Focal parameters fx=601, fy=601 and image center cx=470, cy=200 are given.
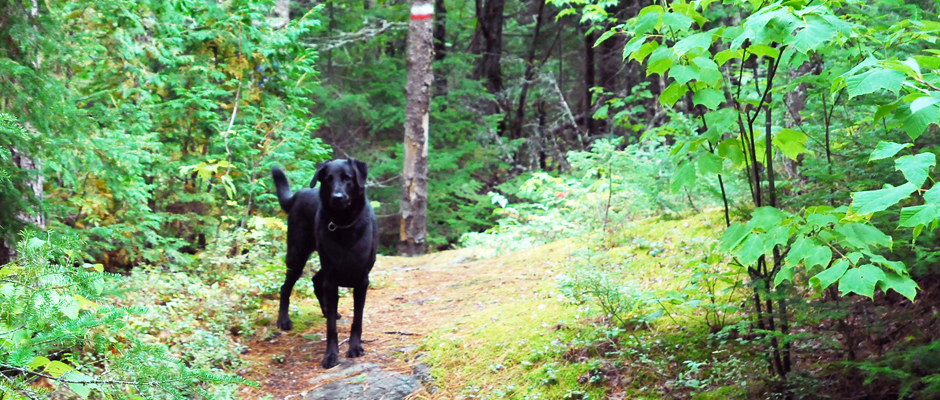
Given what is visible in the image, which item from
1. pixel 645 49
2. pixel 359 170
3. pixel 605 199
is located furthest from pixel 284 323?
pixel 605 199

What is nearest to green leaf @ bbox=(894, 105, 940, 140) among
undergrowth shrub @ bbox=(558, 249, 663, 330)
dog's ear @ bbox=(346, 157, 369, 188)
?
undergrowth shrub @ bbox=(558, 249, 663, 330)

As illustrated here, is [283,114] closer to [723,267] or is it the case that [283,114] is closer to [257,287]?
[257,287]

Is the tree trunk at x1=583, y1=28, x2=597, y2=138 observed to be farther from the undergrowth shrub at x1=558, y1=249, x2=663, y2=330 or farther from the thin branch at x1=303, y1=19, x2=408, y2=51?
the undergrowth shrub at x1=558, y1=249, x2=663, y2=330

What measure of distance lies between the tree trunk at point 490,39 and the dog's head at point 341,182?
39.1 feet

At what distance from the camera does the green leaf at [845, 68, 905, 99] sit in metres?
1.75

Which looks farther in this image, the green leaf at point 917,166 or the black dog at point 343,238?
the black dog at point 343,238

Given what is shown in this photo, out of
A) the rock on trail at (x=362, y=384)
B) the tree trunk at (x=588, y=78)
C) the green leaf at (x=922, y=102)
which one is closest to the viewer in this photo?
the green leaf at (x=922, y=102)

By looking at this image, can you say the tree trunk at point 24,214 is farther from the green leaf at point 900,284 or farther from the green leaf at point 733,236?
the green leaf at point 900,284

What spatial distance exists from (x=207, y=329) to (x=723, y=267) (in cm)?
419

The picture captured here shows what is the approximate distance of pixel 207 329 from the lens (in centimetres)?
488

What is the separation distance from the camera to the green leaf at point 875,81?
68.7 inches

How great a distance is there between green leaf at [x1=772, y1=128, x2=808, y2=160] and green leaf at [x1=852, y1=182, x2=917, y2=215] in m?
1.07

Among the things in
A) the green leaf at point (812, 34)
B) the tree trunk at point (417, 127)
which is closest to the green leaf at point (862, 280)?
the green leaf at point (812, 34)

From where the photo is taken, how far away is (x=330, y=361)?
4.73 metres
